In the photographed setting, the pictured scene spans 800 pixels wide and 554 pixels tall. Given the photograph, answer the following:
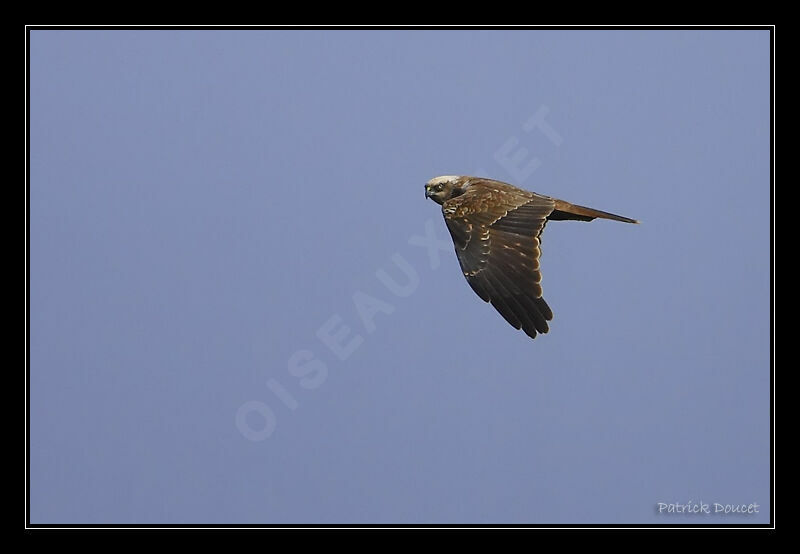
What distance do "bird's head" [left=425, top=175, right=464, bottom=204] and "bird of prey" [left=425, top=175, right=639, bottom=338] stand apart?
0.38 m

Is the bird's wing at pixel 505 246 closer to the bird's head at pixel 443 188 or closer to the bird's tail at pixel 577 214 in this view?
the bird's tail at pixel 577 214

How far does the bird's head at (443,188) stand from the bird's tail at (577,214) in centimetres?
107

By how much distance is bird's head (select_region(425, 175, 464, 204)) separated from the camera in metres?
10.0

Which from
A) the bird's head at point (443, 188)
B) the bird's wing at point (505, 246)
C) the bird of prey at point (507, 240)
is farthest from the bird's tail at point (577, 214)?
the bird's head at point (443, 188)

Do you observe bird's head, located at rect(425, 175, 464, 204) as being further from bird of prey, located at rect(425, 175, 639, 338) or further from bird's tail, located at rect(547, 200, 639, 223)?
bird's tail, located at rect(547, 200, 639, 223)

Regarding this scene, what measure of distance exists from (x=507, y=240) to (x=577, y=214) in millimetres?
1016

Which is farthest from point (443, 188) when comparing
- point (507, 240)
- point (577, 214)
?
point (507, 240)

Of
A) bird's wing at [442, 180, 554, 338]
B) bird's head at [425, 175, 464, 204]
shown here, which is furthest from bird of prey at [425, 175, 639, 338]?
bird's head at [425, 175, 464, 204]

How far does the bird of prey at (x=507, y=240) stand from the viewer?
8.20 m
